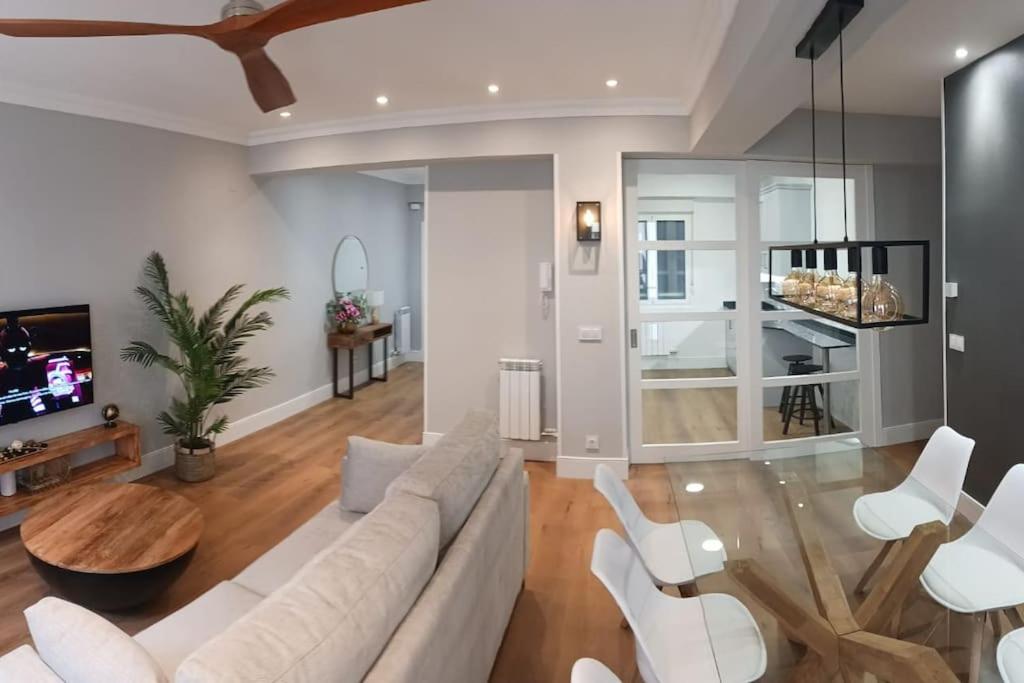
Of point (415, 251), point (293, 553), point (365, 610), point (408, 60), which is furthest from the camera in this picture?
point (415, 251)

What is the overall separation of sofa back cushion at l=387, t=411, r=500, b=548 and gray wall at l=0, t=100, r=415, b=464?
117 inches

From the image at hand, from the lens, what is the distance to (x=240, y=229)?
500cm

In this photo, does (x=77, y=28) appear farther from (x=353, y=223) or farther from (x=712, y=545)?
(x=353, y=223)

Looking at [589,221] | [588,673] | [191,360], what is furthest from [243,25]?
[191,360]

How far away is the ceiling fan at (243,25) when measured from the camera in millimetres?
1689

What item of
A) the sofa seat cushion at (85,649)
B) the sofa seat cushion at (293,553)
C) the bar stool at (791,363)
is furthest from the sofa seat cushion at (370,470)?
the bar stool at (791,363)

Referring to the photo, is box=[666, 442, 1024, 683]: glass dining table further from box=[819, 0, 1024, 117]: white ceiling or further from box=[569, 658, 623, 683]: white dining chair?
box=[819, 0, 1024, 117]: white ceiling

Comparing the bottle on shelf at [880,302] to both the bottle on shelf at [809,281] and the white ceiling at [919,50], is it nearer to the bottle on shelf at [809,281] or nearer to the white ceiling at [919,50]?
the bottle on shelf at [809,281]

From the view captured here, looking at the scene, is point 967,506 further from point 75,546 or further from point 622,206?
point 75,546

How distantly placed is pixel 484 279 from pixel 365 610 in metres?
3.48

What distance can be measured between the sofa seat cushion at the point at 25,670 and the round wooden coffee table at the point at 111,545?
1.13 meters

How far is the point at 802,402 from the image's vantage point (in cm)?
456

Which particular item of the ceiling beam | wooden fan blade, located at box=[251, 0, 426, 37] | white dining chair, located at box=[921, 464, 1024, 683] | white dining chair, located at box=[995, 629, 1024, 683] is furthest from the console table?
white dining chair, located at box=[995, 629, 1024, 683]

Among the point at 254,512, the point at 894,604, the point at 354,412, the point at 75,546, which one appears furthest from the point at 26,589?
the point at 894,604
